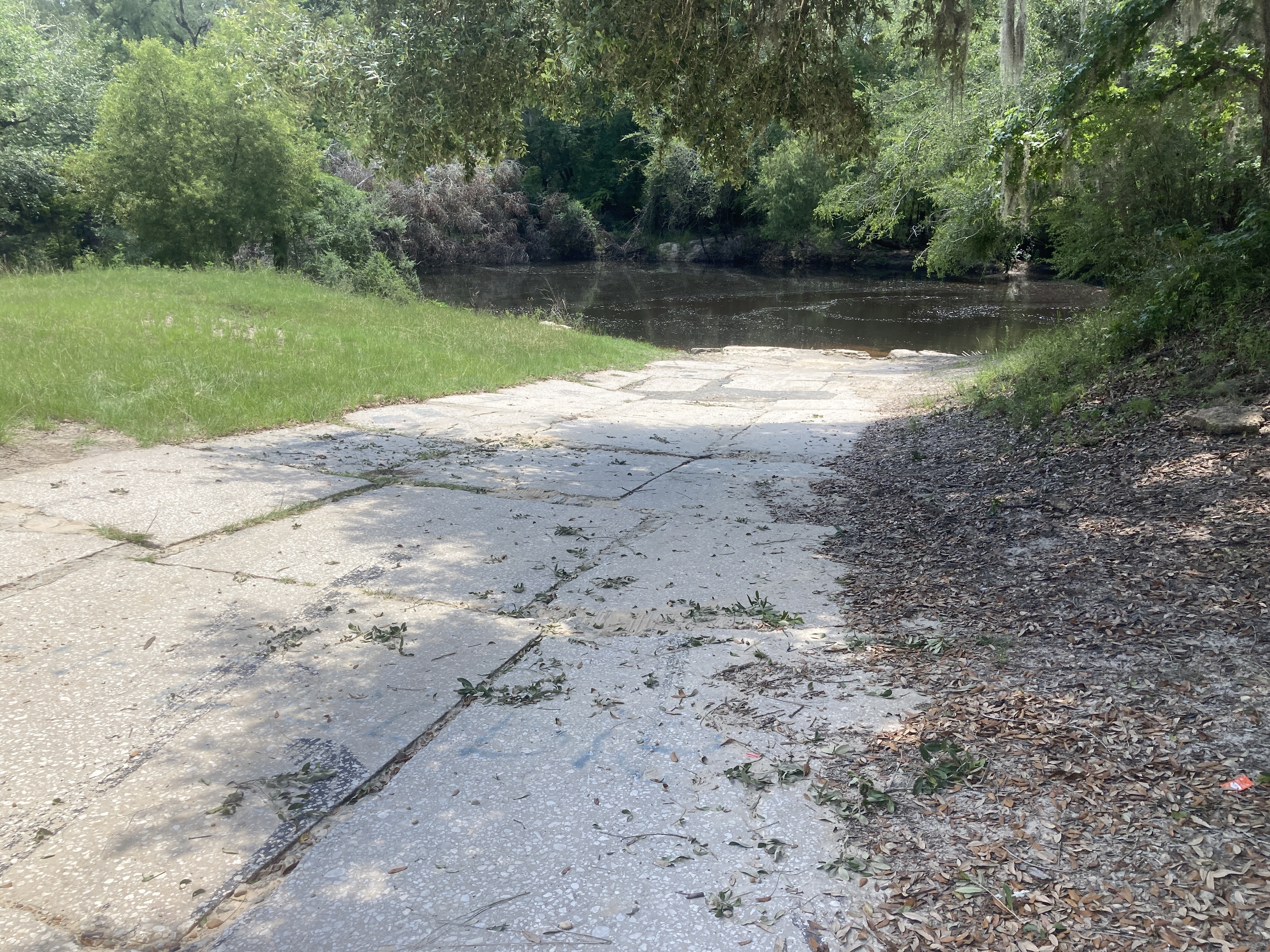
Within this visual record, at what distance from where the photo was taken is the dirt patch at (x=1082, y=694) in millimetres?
2123

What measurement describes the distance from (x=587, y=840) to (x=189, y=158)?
77.6ft

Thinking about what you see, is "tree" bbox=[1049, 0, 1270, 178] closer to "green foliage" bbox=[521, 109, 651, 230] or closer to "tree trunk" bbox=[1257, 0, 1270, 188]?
"tree trunk" bbox=[1257, 0, 1270, 188]

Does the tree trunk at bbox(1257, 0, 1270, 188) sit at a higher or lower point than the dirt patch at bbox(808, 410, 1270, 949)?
higher

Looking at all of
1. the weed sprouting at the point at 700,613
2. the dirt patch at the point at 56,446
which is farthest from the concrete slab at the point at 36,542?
the weed sprouting at the point at 700,613

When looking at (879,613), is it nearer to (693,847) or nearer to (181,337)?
(693,847)

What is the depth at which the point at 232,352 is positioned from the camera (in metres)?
10.3

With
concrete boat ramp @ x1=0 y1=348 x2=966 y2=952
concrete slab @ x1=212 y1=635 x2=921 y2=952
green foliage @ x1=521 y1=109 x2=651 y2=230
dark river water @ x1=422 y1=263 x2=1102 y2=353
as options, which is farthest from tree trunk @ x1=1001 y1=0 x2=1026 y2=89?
green foliage @ x1=521 y1=109 x2=651 y2=230

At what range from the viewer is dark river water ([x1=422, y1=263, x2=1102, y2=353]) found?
22.5 metres

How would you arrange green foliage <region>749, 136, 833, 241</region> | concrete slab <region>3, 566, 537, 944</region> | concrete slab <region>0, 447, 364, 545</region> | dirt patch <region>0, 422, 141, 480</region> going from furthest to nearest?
green foliage <region>749, 136, 833, 241</region> → dirt patch <region>0, 422, 141, 480</region> → concrete slab <region>0, 447, 364, 545</region> → concrete slab <region>3, 566, 537, 944</region>

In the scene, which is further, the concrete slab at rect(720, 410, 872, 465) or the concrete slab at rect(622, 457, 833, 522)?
the concrete slab at rect(720, 410, 872, 465)

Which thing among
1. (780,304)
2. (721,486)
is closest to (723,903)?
(721,486)

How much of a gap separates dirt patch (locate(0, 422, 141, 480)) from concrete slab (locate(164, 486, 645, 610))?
2319 mm

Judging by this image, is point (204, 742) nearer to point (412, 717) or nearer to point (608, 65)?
point (412, 717)

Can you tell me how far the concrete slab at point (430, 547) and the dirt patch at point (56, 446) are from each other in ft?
7.61
